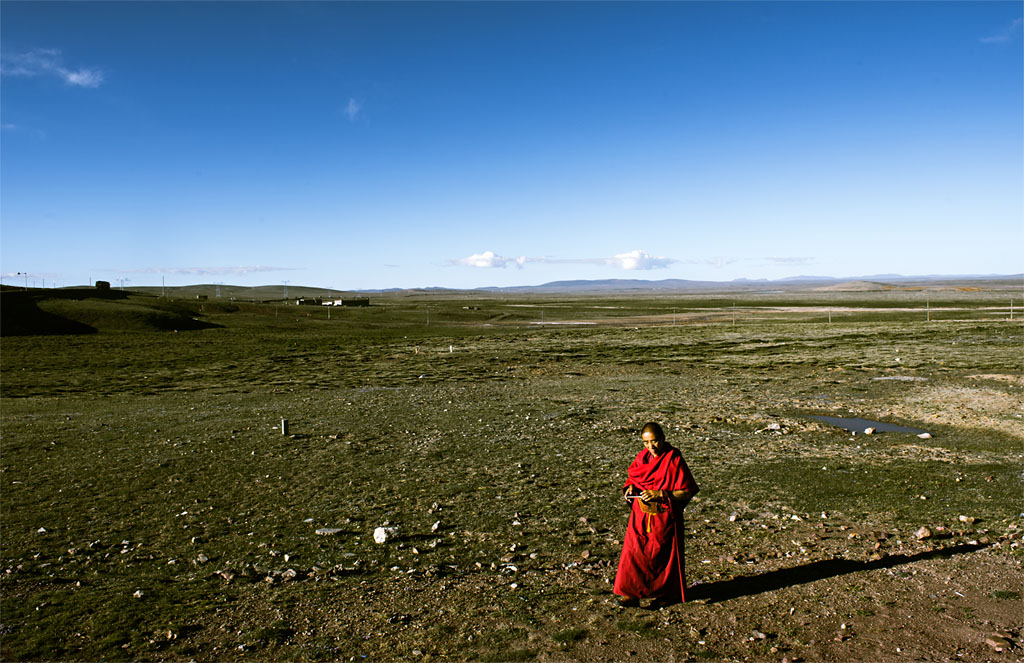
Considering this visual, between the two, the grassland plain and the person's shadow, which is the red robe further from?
the person's shadow

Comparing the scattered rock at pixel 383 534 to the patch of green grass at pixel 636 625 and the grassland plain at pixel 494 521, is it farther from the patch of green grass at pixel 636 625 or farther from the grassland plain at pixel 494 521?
the patch of green grass at pixel 636 625

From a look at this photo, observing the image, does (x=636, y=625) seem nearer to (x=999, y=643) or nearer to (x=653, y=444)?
(x=653, y=444)

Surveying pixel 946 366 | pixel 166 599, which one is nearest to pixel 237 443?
pixel 166 599

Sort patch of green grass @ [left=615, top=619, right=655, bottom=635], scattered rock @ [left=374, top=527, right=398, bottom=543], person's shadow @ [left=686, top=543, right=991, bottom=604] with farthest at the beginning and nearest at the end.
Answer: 1. scattered rock @ [left=374, top=527, right=398, bottom=543]
2. person's shadow @ [left=686, top=543, right=991, bottom=604]
3. patch of green grass @ [left=615, top=619, right=655, bottom=635]

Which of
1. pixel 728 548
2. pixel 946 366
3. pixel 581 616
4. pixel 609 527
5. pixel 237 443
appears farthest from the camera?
pixel 946 366

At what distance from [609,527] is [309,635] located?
5.74m

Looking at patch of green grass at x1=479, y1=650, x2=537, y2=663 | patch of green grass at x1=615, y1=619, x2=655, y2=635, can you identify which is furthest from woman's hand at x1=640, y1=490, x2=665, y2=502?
patch of green grass at x1=479, y1=650, x2=537, y2=663

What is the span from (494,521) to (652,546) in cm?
448

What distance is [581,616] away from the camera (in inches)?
324

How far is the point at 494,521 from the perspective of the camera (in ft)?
39.7

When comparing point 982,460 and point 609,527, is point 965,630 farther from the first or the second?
point 982,460

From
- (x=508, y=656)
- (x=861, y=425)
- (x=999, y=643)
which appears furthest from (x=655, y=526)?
(x=861, y=425)

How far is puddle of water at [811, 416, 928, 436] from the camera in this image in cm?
1977

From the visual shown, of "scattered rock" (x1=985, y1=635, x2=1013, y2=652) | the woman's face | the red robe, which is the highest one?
the woman's face
